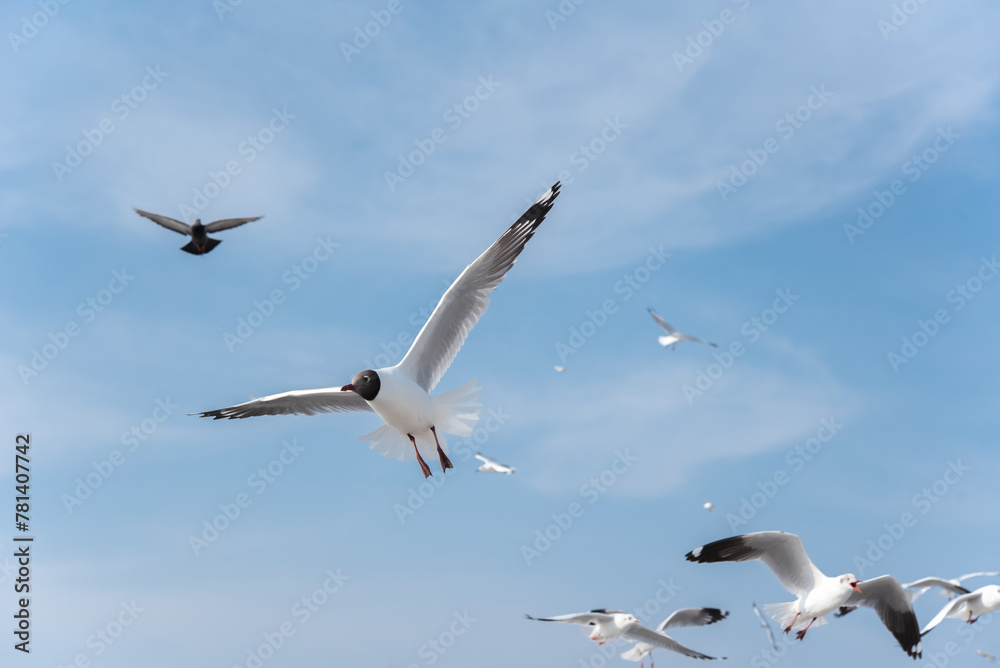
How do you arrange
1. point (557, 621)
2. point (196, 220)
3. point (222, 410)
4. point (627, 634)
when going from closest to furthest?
1. point (222, 410)
2. point (196, 220)
3. point (557, 621)
4. point (627, 634)

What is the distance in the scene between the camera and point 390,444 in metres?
9.66

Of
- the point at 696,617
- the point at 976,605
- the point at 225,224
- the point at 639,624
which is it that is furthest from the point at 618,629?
the point at 225,224

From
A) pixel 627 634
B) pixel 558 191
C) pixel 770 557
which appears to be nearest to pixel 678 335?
pixel 627 634

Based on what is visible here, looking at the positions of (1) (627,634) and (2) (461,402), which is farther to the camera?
(1) (627,634)

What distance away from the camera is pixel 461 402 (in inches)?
362

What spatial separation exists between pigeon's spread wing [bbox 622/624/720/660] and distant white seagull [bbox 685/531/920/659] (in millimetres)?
2556

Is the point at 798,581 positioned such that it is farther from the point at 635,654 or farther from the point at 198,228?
the point at 198,228

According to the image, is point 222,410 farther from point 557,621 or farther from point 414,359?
point 557,621

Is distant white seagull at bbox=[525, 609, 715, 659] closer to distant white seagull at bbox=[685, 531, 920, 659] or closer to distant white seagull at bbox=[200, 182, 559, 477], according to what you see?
distant white seagull at bbox=[685, 531, 920, 659]

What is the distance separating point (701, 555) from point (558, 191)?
414 centimetres

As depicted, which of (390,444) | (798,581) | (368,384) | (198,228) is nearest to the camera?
Answer: (368,384)

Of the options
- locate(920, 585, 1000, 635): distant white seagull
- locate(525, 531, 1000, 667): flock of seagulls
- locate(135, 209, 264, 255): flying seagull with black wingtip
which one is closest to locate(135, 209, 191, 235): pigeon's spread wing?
locate(135, 209, 264, 255): flying seagull with black wingtip

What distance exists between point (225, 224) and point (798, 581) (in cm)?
780

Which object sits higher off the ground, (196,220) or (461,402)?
(196,220)
